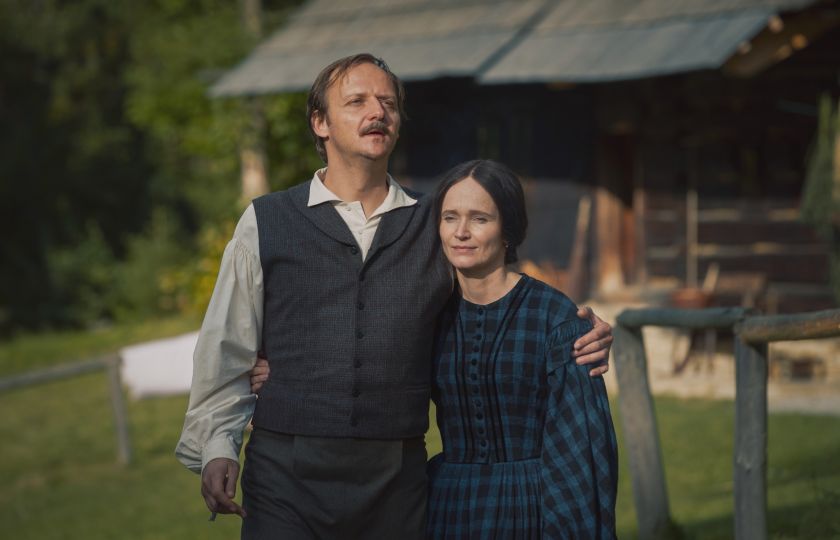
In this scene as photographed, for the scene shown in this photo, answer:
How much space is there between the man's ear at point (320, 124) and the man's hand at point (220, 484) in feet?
2.64

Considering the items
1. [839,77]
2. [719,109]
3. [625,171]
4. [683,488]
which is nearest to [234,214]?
[625,171]

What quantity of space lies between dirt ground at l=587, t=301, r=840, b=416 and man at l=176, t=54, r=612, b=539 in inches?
265

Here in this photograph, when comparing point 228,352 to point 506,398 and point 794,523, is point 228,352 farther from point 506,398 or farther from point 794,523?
point 794,523

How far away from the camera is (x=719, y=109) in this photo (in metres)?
11.3

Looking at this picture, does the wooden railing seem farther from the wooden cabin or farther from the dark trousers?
the wooden cabin

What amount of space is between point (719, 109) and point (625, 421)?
6.86m

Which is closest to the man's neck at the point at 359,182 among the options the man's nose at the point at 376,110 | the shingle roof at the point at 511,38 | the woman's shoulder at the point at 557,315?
the man's nose at the point at 376,110

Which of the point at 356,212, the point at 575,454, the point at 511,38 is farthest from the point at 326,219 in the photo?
the point at 511,38

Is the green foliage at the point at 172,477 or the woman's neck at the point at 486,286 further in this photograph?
the green foliage at the point at 172,477

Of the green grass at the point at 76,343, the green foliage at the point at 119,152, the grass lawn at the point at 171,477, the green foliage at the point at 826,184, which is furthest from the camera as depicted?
the green foliage at the point at 119,152

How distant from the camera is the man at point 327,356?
3088 mm

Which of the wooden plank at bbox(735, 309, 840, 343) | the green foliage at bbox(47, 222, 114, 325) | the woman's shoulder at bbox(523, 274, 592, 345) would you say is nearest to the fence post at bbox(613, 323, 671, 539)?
the wooden plank at bbox(735, 309, 840, 343)

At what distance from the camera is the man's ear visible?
10.6 feet

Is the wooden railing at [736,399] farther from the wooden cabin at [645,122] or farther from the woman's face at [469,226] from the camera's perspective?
the wooden cabin at [645,122]
